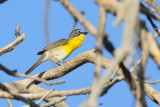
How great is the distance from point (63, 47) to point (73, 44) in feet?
→ 1.10

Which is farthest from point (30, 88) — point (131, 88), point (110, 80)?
point (131, 88)

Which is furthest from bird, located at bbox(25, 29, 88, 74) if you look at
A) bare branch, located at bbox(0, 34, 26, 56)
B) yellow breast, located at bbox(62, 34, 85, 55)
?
bare branch, located at bbox(0, 34, 26, 56)

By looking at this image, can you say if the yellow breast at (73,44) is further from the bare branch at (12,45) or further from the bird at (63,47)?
the bare branch at (12,45)

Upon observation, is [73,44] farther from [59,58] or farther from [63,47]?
[59,58]

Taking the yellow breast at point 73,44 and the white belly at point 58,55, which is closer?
the white belly at point 58,55

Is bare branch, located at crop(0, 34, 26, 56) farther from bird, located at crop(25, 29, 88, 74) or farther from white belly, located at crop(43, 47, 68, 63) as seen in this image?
white belly, located at crop(43, 47, 68, 63)

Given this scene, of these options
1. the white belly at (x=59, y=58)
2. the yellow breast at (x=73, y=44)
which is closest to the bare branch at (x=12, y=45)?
the white belly at (x=59, y=58)

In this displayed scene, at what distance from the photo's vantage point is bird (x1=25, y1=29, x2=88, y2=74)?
787 centimetres

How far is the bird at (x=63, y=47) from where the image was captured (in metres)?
7.87

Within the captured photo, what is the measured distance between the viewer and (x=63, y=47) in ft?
28.7

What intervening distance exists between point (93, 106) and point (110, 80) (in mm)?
2424

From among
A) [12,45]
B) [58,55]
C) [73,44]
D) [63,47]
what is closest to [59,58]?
[58,55]

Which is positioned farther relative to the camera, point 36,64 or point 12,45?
point 36,64

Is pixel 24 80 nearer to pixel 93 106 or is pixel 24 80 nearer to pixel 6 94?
pixel 6 94
